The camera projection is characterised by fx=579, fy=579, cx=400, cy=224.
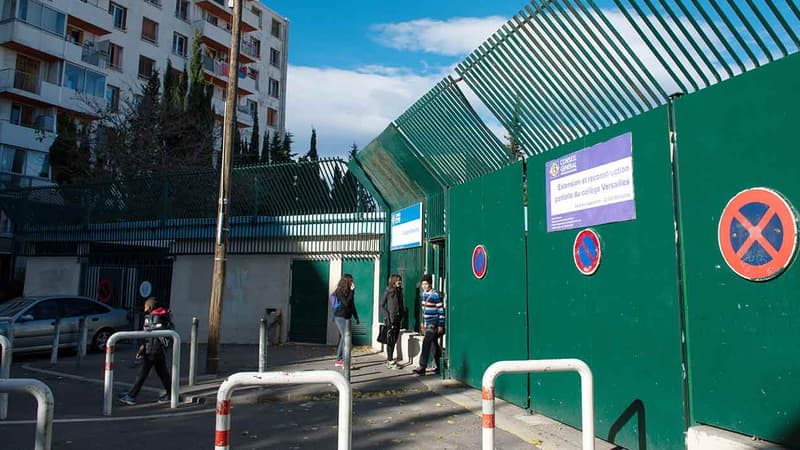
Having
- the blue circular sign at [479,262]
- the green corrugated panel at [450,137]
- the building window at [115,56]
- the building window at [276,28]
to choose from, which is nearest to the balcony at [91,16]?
the building window at [115,56]

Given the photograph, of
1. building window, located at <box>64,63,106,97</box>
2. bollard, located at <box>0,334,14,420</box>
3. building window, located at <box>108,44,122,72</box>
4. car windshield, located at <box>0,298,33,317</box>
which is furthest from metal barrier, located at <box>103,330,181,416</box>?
building window, located at <box>108,44,122,72</box>

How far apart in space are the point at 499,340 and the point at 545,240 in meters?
1.77

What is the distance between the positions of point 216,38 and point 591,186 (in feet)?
139

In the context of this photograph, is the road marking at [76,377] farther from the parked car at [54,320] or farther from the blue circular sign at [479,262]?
the blue circular sign at [479,262]

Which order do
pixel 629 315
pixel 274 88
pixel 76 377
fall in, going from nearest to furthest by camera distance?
pixel 629 315 < pixel 76 377 < pixel 274 88

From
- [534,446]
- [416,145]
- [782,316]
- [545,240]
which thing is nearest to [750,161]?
[782,316]

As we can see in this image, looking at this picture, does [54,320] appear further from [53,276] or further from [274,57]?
[274,57]

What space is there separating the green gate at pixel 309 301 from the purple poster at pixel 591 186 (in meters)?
9.22

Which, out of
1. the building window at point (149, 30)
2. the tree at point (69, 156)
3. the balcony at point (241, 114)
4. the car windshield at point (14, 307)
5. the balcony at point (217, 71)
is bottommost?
the car windshield at point (14, 307)

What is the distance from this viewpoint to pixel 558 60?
6.20m

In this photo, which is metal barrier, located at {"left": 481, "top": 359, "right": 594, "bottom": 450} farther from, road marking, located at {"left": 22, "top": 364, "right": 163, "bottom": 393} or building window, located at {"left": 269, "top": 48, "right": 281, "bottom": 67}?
building window, located at {"left": 269, "top": 48, "right": 281, "bottom": 67}

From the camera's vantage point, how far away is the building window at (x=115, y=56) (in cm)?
3670

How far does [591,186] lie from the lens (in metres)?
6.07

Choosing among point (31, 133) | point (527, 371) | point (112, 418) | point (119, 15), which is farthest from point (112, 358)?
point (119, 15)
